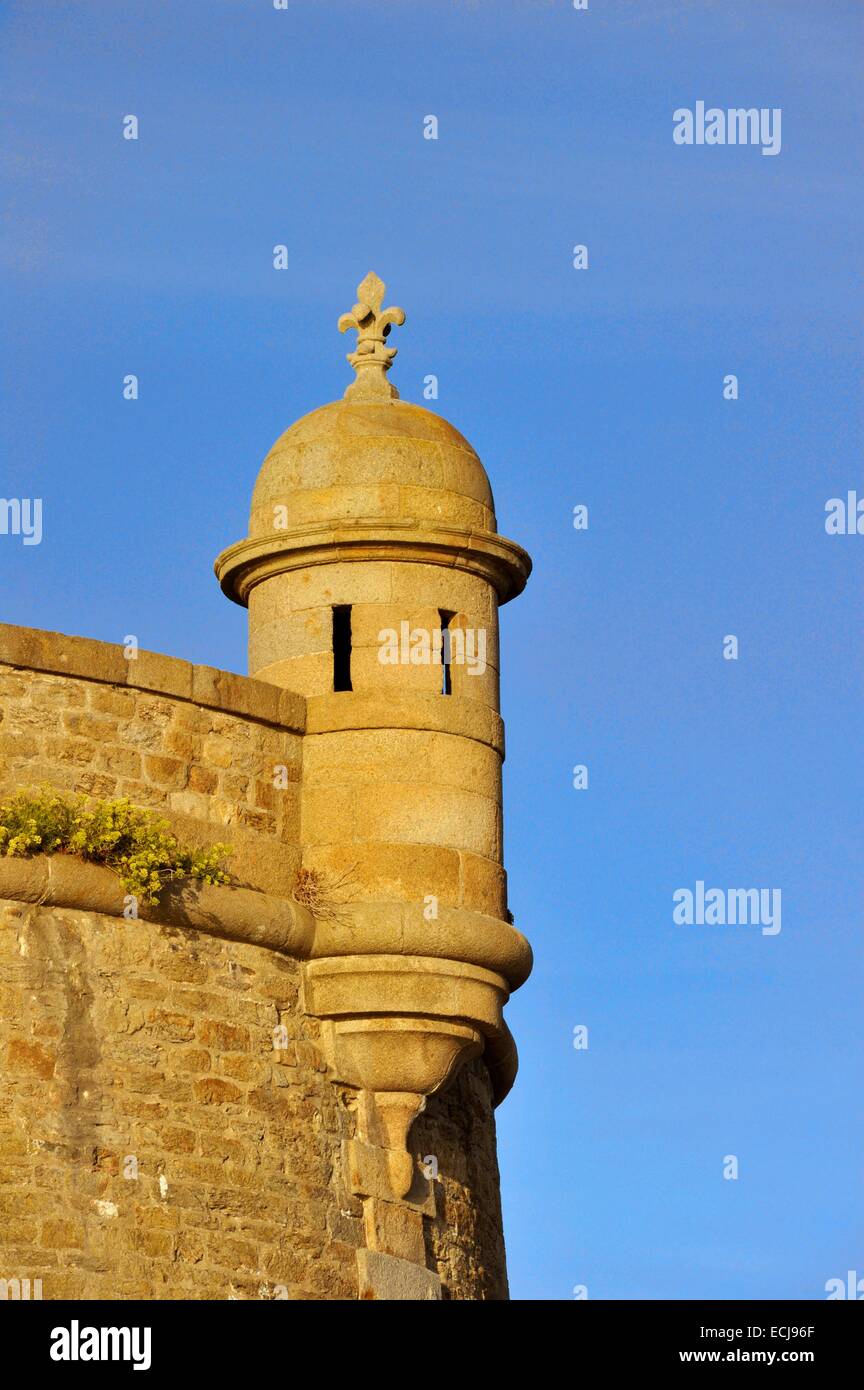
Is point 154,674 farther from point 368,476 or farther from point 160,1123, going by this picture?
point 160,1123

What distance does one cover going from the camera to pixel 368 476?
18875 mm

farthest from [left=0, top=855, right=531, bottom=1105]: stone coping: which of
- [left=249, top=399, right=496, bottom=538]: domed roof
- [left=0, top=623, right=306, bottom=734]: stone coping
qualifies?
[left=249, top=399, right=496, bottom=538]: domed roof

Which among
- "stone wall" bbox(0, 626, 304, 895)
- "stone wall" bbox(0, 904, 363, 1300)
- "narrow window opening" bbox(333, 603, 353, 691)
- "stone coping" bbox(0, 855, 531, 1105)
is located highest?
"narrow window opening" bbox(333, 603, 353, 691)

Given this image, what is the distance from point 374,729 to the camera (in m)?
18.5

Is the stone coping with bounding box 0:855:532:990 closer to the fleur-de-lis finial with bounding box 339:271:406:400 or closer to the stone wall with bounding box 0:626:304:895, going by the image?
the stone wall with bounding box 0:626:304:895

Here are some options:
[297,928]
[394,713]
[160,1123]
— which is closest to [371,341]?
[394,713]

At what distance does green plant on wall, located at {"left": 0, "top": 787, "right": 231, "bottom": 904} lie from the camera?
55.8 ft

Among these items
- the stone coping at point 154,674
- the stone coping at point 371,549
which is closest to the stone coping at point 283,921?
the stone coping at point 154,674

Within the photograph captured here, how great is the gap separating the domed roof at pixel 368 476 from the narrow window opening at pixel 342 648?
531 mm

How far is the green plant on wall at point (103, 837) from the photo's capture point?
55.8 ft

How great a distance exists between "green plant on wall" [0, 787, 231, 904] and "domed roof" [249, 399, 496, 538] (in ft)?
7.30

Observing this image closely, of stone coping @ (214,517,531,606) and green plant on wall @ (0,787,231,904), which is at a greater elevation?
stone coping @ (214,517,531,606)

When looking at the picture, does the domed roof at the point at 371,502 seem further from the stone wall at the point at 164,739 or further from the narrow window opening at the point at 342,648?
the stone wall at the point at 164,739

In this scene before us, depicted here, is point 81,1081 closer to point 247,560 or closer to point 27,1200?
point 27,1200
